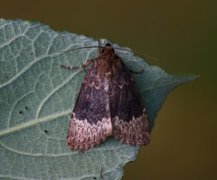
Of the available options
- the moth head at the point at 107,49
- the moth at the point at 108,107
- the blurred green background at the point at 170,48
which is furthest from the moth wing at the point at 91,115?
the blurred green background at the point at 170,48

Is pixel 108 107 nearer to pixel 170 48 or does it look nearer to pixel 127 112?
pixel 127 112

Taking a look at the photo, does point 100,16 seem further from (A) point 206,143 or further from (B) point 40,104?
(B) point 40,104

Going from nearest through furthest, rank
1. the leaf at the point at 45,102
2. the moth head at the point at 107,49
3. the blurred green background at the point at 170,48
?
the leaf at the point at 45,102 < the moth head at the point at 107,49 < the blurred green background at the point at 170,48

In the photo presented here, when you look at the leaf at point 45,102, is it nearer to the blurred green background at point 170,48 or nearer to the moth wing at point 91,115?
the moth wing at point 91,115

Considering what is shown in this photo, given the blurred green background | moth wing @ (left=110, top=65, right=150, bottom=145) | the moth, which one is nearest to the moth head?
the moth

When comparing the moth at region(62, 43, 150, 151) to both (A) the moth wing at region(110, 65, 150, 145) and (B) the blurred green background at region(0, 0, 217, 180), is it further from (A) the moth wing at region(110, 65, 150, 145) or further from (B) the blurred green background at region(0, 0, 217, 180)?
(B) the blurred green background at region(0, 0, 217, 180)
